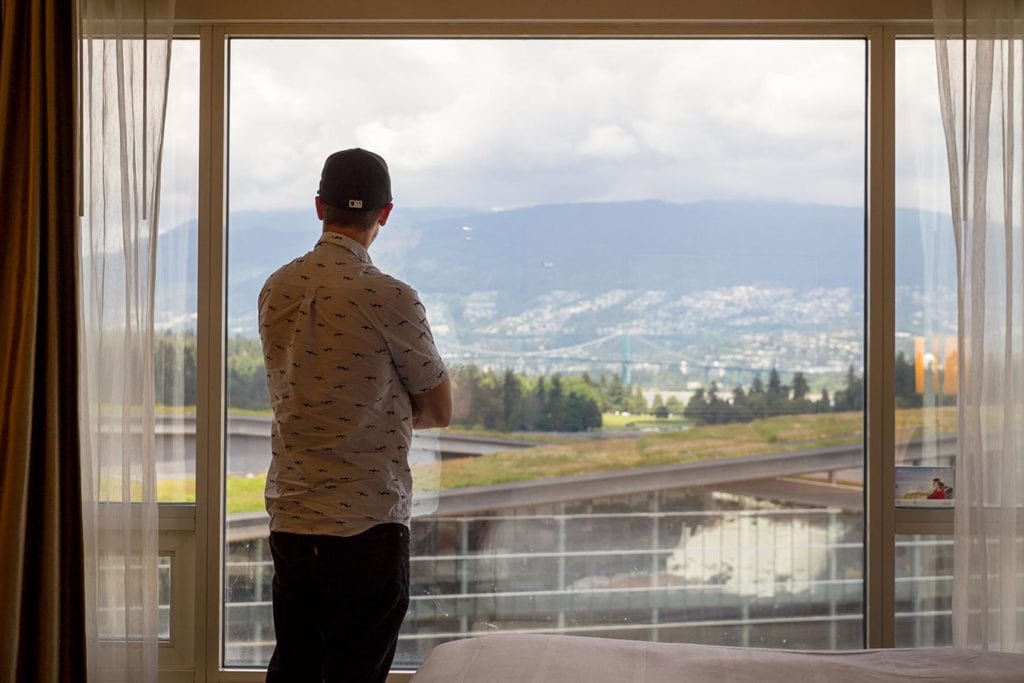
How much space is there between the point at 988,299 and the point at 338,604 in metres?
2.01

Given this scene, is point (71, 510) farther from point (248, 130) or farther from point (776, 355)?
point (776, 355)

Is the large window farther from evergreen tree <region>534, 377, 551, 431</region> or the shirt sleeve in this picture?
the shirt sleeve

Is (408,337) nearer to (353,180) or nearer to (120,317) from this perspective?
(353,180)

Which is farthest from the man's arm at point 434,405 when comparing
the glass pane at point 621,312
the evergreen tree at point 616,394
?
the evergreen tree at point 616,394

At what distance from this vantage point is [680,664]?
1896 millimetres

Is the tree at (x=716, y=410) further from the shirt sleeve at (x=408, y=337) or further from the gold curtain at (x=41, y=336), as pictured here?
the gold curtain at (x=41, y=336)

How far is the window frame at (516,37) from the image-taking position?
3074mm

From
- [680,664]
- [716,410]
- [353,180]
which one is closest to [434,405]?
[353,180]

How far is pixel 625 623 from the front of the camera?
3.16 meters

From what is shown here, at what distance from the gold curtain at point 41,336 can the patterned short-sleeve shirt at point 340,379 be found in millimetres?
984

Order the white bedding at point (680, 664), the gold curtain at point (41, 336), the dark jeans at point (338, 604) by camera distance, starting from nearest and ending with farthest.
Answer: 1. the white bedding at point (680, 664)
2. the dark jeans at point (338, 604)
3. the gold curtain at point (41, 336)

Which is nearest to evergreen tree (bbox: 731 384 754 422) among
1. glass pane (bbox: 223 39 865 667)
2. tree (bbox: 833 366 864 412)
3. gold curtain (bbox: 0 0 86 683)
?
glass pane (bbox: 223 39 865 667)

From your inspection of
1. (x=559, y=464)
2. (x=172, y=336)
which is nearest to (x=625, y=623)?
(x=559, y=464)

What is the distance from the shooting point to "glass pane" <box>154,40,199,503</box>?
314 centimetres
